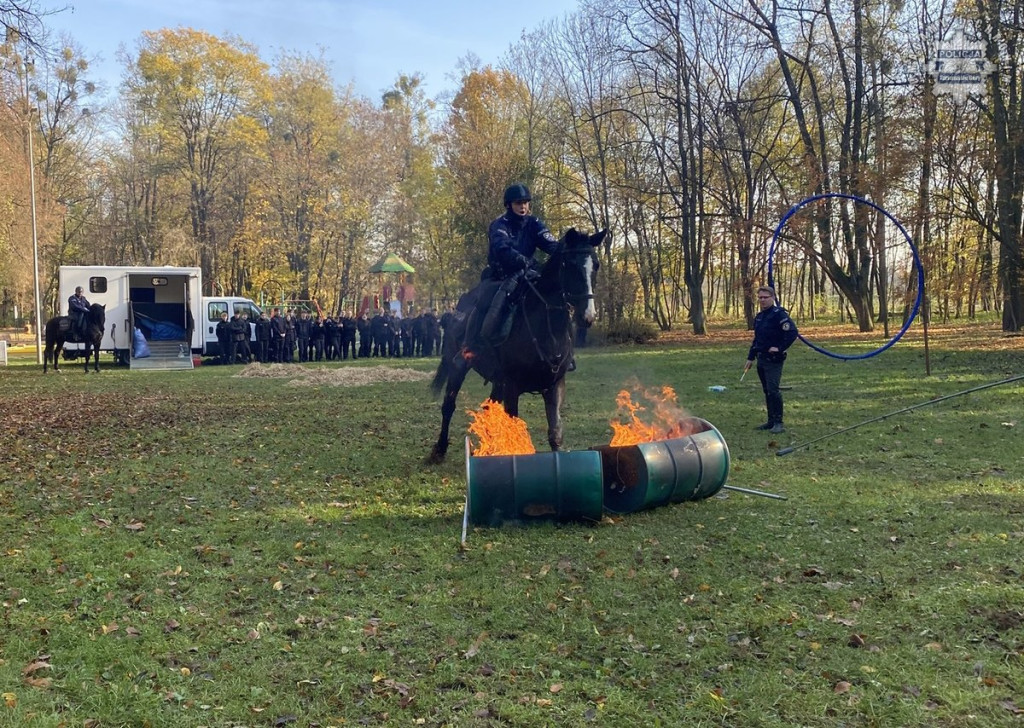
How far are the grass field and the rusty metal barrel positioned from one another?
0.77ft

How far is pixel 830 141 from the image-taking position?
124 ft

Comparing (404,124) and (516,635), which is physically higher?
(404,124)

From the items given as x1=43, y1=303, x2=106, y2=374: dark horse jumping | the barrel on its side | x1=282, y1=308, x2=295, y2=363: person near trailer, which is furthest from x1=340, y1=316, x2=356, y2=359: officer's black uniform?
the barrel on its side

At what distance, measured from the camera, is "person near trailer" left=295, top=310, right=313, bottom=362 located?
101 ft

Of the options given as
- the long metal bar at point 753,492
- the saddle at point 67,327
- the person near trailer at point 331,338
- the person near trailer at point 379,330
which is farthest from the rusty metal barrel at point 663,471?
the person near trailer at point 379,330

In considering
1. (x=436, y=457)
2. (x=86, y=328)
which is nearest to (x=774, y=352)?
(x=436, y=457)

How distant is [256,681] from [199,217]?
172 ft

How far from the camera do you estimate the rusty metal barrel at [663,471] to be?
712cm

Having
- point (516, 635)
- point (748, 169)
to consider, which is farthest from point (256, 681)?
point (748, 169)

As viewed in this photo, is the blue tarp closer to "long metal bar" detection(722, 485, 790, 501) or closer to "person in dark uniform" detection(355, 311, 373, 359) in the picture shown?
"person in dark uniform" detection(355, 311, 373, 359)

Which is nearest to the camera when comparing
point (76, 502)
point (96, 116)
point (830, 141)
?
point (76, 502)

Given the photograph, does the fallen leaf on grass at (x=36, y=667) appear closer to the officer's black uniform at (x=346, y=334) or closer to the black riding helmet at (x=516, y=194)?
the black riding helmet at (x=516, y=194)

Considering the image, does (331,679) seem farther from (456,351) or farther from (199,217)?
(199,217)

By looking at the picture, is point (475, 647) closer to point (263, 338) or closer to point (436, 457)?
point (436, 457)
